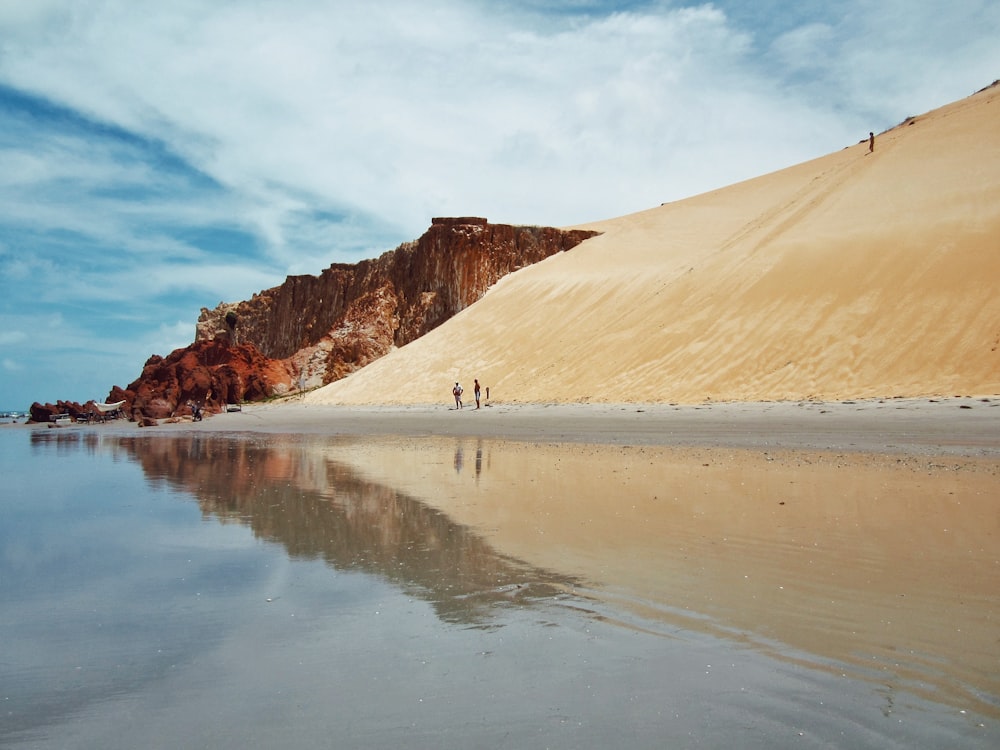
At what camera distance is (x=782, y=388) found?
15.3m

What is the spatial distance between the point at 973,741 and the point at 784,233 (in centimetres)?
2291

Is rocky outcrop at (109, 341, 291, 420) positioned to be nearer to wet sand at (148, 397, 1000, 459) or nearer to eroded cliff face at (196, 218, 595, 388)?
eroded cliff face at (196, 218, 595, 388)

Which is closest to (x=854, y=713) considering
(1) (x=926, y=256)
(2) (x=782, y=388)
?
(2) (x=782, y=388)

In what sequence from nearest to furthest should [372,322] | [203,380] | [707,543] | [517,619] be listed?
[517,619] < [707,543] < [203,380] < [372,322]

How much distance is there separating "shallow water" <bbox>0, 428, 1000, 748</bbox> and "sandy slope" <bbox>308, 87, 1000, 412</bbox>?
861 centimetres

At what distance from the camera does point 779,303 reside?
18.8 meters

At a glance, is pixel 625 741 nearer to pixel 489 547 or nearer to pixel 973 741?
pixel 973 741

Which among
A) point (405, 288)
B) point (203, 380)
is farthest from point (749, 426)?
point (405, 288)

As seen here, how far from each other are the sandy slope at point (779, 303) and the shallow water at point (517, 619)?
339 inches

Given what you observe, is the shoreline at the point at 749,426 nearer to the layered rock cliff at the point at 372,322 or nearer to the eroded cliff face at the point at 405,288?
the layered rock cliff at the point at 372,322

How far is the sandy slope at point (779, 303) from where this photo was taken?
1520cm

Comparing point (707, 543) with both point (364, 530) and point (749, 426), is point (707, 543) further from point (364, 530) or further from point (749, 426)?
point (749, 426)

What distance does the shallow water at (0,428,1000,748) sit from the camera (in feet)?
8.13

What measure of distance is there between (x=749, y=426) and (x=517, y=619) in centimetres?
1024
